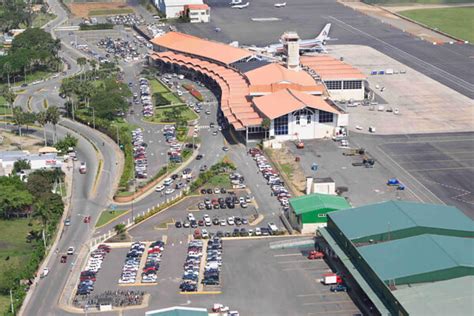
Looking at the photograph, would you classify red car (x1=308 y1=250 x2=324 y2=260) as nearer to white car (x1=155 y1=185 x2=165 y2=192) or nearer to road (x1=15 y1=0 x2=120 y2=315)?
road (x1=15 y1=0 x2=120 y2=315)

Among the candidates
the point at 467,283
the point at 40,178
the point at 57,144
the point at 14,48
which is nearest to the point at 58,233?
the point at 40,178

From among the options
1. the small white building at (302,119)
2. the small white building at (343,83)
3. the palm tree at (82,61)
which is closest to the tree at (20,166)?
the small white building at (302,119)

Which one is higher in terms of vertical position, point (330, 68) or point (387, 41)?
point (330, 68)

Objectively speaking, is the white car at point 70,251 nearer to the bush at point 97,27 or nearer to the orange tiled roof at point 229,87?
the orange tiled roof at point 229,87

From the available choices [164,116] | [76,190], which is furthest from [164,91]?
[76,190]

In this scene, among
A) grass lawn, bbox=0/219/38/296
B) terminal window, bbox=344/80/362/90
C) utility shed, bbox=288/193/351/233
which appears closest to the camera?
grass lawn, bbox=0/219/38/296

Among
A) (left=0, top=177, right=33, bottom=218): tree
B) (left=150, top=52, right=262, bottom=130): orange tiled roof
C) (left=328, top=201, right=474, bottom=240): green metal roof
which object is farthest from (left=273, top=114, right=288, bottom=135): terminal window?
(left=0, top=177, right=33, bottom=218): tree

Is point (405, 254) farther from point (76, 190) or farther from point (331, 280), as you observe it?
point (76, 190)

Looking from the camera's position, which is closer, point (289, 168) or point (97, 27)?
point (289, 168)
